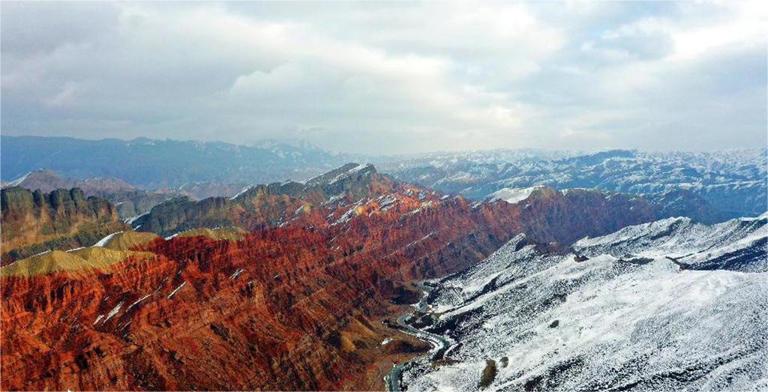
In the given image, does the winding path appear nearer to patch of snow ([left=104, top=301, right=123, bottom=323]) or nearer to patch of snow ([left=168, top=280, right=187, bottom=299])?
patch of snow ([left=168, top=280, right=187, bottom=299])

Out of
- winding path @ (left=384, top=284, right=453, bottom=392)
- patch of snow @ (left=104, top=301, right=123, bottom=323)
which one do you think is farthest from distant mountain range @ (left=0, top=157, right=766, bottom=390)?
winding path @ (left=384, top=284, right=453, bottom=392)

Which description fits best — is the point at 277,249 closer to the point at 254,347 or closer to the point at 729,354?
the point at 254,347

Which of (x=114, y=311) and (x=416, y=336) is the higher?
(x=114, y=311)

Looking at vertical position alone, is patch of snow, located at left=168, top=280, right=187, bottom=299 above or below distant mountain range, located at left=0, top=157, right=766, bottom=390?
above

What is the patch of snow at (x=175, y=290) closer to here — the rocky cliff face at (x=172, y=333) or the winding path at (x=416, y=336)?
the rocky cliff face at (x=172, y=333)

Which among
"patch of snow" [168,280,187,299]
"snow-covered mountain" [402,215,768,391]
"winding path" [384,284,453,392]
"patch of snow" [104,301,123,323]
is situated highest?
"patch of snow" [168,280,187,299]

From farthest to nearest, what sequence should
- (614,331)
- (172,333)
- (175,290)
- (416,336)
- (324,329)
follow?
(416,336), (324,329), (175,290), (614,331), (172,333)

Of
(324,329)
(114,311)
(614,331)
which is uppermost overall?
(114,311)

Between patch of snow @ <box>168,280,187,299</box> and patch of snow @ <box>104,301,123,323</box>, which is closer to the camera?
patch of snow @ <box>104,301,123,323</box>

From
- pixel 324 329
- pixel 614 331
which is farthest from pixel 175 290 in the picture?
pixel 614 331

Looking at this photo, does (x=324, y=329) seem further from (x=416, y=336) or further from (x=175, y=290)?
(x=175, y=290)
